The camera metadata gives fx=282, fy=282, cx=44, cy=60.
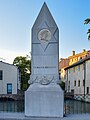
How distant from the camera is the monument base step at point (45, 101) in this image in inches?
426

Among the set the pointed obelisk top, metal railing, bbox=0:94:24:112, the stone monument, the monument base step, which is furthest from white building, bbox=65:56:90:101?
the monument base step

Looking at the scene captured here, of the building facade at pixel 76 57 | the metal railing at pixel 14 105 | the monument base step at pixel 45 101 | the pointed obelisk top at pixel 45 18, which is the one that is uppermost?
the building facade at pixel 76 57

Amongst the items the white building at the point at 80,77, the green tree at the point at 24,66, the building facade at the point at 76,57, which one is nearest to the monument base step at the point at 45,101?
the white building at the point at 80,77

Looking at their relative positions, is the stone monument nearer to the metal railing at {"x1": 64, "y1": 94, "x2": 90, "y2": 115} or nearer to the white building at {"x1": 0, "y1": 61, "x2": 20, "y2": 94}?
the metal railing at {"x1": 64, "y1": 94, "x2": 90, "y2": 115}

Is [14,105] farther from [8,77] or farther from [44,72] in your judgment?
[8,77]

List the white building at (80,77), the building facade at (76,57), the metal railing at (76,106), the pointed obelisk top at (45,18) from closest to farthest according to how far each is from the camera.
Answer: the pointed obelisk top at (45,18) < the metal railing at (76,106) < the white building at (80,77) < the building facade at (76,57)

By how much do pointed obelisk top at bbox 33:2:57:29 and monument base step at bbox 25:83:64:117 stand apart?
8.34 feet

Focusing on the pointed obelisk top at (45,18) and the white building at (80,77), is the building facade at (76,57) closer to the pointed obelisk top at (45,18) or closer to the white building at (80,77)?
the white building at (80,77)

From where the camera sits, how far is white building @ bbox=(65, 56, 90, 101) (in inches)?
1594

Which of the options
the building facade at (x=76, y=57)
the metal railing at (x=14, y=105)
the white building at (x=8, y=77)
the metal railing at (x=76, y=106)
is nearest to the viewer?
the metal railing at (x=76, y=106)

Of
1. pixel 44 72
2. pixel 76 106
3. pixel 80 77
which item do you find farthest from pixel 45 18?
pixel 80 77

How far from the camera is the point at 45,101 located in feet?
35.7

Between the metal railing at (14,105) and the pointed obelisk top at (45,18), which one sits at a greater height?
the pointed obelisk top at (45,18)

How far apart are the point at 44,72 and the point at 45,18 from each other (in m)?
2.21
